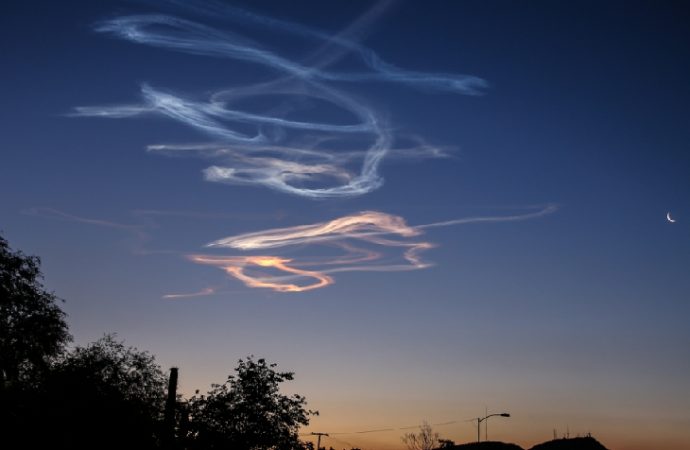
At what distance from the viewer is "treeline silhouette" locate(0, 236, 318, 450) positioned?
36406 mm

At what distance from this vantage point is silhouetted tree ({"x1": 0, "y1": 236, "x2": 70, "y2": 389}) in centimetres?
4325

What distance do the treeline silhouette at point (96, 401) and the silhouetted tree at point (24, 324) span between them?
6 centimetres

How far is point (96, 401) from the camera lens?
39406 millimetres

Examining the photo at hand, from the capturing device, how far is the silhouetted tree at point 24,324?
43.2 metres

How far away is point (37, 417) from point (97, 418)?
3.58 m

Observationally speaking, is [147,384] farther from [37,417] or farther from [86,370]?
[37,417]

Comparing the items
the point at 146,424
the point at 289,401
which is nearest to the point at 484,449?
the point at 289,401

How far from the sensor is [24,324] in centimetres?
4428

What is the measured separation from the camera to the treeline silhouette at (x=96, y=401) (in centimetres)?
3641

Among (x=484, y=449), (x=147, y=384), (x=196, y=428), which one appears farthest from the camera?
(x=484, y=449)

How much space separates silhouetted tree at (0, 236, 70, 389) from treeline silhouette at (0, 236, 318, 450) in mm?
63

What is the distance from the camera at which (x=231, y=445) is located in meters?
46.6

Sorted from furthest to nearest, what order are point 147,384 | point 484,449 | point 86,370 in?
point 484,449 → point 147,384 → point 86,370

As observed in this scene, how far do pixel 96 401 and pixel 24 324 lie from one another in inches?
367
